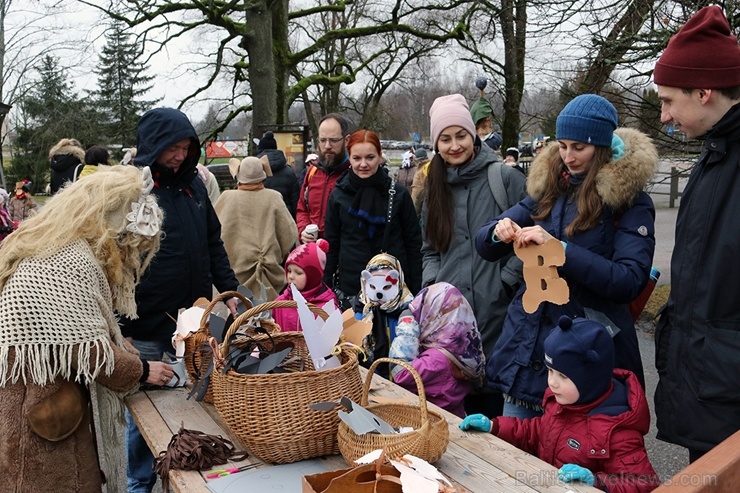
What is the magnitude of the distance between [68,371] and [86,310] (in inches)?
8.2

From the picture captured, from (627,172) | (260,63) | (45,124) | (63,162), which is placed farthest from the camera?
(45,124)

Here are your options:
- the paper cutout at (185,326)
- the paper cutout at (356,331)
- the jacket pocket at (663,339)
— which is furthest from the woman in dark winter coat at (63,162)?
the jacket pocket at (663,339)

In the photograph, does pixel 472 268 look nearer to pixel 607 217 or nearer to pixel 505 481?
pixel 607 217

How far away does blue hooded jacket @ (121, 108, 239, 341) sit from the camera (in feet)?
10.4

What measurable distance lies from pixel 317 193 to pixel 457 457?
3458 millimetres

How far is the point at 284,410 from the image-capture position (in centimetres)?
198

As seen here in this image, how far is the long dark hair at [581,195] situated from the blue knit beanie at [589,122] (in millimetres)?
55

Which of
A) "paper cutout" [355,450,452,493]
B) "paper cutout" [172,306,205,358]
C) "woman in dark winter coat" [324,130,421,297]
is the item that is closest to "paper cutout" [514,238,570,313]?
"paper cutout" [355,450,452,493]

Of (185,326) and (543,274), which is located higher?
(543,274)

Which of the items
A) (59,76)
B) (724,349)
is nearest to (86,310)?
(724,349)

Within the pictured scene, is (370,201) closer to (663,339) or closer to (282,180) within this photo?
(663,339)

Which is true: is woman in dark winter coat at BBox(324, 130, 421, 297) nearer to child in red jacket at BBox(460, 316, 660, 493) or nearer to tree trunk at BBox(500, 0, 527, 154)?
child in red jacket at BBox(460, 316, 660, 493)

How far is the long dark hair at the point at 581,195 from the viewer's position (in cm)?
251

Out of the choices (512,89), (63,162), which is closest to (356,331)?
(63,162)
